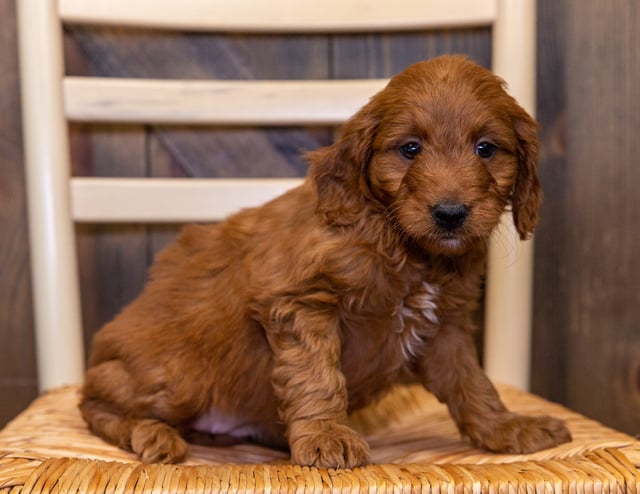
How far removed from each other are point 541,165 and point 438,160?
35.7 inches

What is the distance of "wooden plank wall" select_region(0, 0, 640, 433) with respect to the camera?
197 cm

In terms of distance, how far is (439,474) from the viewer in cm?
110

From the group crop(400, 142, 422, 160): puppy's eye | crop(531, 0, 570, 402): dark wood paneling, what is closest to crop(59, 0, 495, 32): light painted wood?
crop(531, 0, 570, 402): dark wood paneling

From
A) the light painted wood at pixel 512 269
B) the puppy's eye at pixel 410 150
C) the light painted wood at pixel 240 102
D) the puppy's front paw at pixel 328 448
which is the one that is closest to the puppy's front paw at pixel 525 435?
the puppy's front paw at pixel 328 448

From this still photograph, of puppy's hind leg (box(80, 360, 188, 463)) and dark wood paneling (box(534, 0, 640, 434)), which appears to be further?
dark wood paneling (box(534, 0, 640, 434))

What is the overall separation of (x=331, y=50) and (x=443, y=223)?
1.03 meters

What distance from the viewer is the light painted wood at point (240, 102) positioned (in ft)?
5.98

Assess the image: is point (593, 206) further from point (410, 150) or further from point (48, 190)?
point (48, 190)

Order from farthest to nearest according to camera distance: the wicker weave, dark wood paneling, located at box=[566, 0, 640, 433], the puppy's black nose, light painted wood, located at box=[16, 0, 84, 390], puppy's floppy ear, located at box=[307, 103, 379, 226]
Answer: dark wood paneling, located at box=[566, 0, 640, 433]
light painted wood, located at box=[16, 0, 84, 390]
puppy's floppy ear, located at box=[307, 103, 379, 226]
the puppy's black nose
the wicker weave

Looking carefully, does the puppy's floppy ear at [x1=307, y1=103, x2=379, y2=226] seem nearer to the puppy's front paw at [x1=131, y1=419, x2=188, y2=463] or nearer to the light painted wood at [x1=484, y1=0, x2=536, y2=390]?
the puppy's front paw at [x1=131, y1=419, x2=188, y2=463]

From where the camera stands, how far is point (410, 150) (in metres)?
1.27

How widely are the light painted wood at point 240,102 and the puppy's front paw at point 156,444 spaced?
0.76 meters

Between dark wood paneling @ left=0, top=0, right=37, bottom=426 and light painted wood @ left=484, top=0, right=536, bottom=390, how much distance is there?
1.20m

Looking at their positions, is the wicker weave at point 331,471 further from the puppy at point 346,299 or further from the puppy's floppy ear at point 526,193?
the puppy's floppy ear at point 526,193
